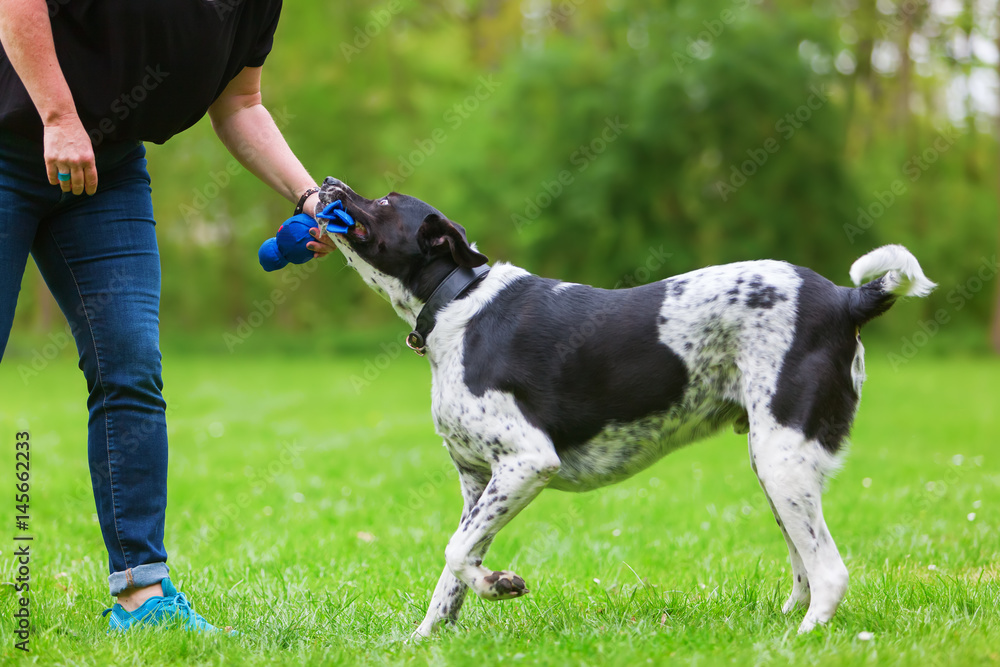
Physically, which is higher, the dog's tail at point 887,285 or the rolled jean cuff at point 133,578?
Answer: the dog's tail at point 887,285

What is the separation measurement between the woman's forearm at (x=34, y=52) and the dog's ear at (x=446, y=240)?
117 centimetres

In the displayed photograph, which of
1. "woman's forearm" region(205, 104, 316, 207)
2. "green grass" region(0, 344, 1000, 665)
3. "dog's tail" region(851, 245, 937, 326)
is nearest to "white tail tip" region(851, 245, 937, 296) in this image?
"dog's tail" region(851, 245, 937, 326)

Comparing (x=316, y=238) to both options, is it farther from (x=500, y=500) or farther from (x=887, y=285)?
(x=887, y=285)

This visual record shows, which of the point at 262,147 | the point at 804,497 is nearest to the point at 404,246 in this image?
the point at 262,147

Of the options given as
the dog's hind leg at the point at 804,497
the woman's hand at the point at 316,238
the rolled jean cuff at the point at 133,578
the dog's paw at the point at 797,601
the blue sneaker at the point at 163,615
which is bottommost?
the blue sneaker at the point at 163,615

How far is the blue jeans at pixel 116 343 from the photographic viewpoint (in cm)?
312

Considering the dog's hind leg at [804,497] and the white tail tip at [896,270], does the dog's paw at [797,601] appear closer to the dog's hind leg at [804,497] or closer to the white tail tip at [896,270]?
the dog's hind leg at [804,497]

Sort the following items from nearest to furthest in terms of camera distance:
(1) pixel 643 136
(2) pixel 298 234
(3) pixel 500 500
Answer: (3) pixel 500 500, (2) pixel 298 234, (1) pixel 643 136

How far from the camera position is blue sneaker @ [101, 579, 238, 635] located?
308 cm

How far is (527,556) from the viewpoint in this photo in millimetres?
4613

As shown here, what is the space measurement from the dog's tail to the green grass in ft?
3.21

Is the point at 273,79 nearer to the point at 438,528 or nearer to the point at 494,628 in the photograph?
the point at 438,528

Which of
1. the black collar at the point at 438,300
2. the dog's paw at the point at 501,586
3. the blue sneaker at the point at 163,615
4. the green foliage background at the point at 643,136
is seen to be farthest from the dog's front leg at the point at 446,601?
the green foliage background at the point at 643,136

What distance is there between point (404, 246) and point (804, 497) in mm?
1546
